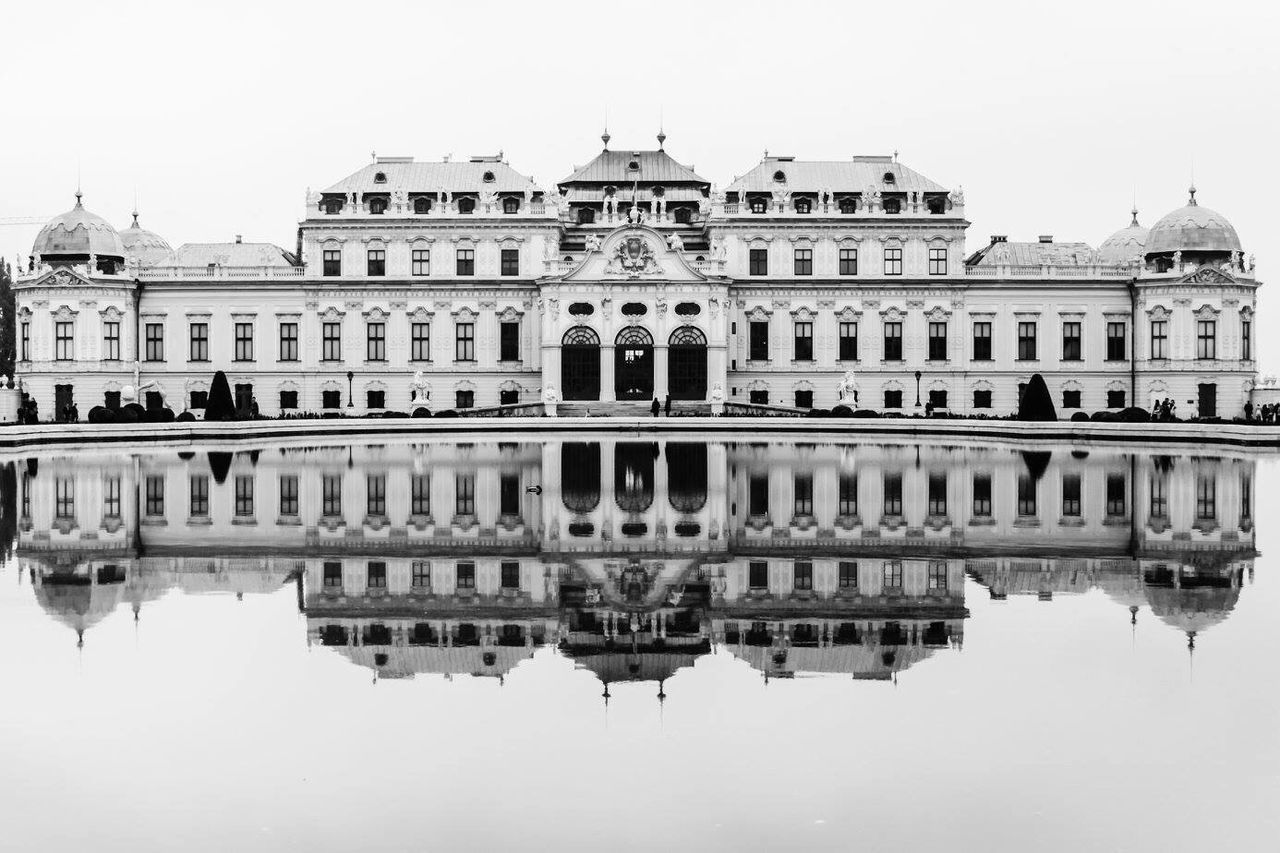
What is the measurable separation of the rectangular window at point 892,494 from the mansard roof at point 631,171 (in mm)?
49854

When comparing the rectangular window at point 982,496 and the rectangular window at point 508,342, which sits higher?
the rectangular window at point 508,342

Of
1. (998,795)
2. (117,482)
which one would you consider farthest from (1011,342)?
(998,795)

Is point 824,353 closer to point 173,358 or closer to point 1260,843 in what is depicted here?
point 173,358

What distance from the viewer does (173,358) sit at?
7669 cm

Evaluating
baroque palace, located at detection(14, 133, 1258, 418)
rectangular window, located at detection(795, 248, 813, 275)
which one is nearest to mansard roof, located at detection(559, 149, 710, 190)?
baroque palace, located at detection(14, 133, 1258, 418)

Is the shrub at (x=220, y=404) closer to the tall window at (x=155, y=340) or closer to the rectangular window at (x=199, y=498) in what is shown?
the tall window at (x=155, y=340)

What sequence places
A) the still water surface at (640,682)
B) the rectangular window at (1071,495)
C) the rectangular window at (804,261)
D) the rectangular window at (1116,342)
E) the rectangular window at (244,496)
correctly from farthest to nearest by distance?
the rectangular window at (1116,342), the rectangular window at (804,261), the rectangular window at (244,496), the rectangular window at (1071,495), the still water surface at (640,682)

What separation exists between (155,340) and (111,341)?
2.28m

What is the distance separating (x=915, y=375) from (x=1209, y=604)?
62.1 meters

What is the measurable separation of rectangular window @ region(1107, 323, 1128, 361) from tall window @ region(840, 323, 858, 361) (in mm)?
13450

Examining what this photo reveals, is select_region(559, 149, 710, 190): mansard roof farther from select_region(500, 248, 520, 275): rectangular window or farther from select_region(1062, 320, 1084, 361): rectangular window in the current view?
select_region(1062, 320, 1084, 361): rectangular window

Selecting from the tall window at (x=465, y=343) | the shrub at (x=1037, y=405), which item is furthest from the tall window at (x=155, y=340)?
the shrub at (x=1037, y=405)

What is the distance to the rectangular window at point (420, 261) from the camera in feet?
250

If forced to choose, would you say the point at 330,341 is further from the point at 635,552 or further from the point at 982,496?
the point at 635,552
